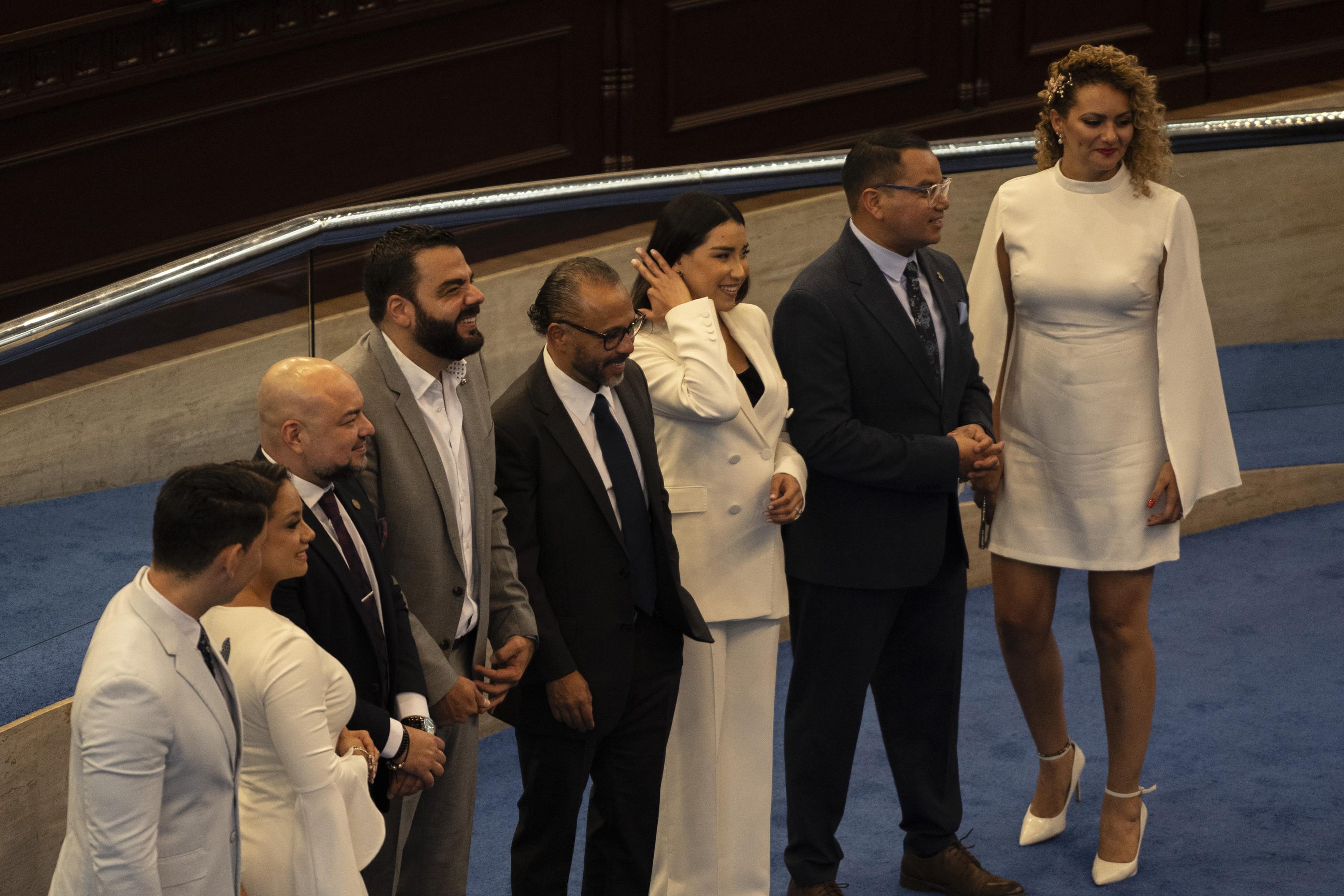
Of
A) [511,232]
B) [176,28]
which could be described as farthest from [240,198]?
[511,232]

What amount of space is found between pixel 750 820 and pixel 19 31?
361 cm

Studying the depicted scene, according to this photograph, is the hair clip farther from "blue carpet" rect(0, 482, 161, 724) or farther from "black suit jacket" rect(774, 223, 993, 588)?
"blue carpet" rect(0, 482, 161, 724)

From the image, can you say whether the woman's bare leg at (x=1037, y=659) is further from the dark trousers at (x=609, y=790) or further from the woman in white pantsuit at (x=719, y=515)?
the dark trousers at (x=609, y=790)

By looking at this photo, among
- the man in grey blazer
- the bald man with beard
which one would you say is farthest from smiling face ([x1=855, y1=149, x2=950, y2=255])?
the bald man with beard

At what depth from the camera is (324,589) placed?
8.13ft

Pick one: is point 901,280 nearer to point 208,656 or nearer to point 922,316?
point 922,316

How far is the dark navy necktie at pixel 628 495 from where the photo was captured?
2965mm

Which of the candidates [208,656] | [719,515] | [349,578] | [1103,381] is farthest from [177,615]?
[1103,381]

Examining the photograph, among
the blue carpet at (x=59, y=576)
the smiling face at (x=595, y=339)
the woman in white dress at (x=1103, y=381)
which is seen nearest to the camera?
the smiling face at (x=595, y=339)

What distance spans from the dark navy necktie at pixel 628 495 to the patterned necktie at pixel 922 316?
73 cm

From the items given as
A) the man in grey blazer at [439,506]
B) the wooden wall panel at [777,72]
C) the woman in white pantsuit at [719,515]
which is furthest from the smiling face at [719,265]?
the wooden wall panel at [777,72]

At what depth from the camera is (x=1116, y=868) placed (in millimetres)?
3461

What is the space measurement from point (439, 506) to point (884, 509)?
1.01m

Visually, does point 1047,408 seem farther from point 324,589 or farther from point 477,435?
point 324,589
